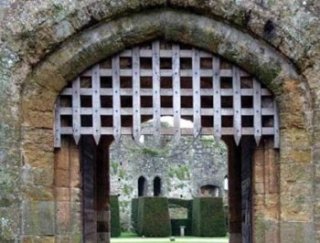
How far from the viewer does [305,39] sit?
251 inches

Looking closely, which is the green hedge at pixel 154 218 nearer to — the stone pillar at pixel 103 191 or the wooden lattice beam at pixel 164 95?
the stone pillar at pixel 103 191

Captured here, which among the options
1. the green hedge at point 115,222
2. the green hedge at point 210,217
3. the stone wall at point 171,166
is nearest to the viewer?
the green hedge at point 115,222

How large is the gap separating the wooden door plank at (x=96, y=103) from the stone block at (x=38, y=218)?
73cm

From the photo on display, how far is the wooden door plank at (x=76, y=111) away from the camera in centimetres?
652

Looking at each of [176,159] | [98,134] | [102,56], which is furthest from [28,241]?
[176,159]

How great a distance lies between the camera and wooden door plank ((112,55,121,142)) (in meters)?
6.52

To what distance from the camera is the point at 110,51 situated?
6.50m

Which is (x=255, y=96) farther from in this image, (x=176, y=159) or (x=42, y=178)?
(x=176, y=159)

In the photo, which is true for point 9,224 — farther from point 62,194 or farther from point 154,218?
point 154,218

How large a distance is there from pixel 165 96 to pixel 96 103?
0.62 metres

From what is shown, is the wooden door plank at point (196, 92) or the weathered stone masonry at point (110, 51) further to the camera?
the wooden door plank at point (196, 92)

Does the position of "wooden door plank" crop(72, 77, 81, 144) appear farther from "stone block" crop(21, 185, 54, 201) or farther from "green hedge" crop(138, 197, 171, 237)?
"green hedge" crop(138, 197, 171, 237)

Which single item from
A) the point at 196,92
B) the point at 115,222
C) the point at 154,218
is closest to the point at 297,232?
the point at 196,92

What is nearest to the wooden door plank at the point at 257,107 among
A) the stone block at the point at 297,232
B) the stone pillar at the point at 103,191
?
the stone block at the point at 297,232
